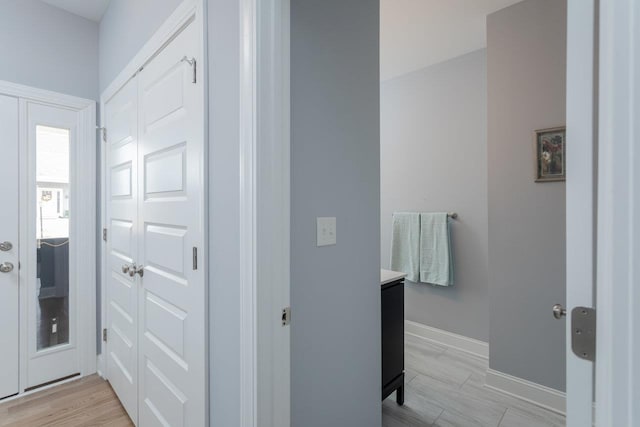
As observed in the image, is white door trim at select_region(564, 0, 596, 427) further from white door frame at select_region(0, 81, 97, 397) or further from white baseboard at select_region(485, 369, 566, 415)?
white door frame at select_region(0, 81, 97, 397)

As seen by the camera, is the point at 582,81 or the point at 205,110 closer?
the point at 582,81

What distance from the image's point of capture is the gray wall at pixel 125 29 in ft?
5.03

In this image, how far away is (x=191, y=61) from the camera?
122 centimetres

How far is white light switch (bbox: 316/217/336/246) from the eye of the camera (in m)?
1.20

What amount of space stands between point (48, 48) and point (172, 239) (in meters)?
2.02

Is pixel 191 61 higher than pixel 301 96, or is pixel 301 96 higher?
pixel 191 61

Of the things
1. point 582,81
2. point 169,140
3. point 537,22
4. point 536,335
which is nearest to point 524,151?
point 537,22

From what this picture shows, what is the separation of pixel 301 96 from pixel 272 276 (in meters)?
0.67

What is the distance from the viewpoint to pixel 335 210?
1.26m

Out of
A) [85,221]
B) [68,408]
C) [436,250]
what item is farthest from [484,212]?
[68,408]

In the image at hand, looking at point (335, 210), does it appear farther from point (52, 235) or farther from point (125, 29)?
point (52, 235)

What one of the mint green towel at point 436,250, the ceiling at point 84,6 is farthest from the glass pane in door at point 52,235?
the mint green towel at point 436,250

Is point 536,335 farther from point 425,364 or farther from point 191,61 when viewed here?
point 191,61

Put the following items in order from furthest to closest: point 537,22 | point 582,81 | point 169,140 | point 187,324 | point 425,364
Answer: point 425,364
point 537,22
point 169,140
point 187,324
point 582,81
